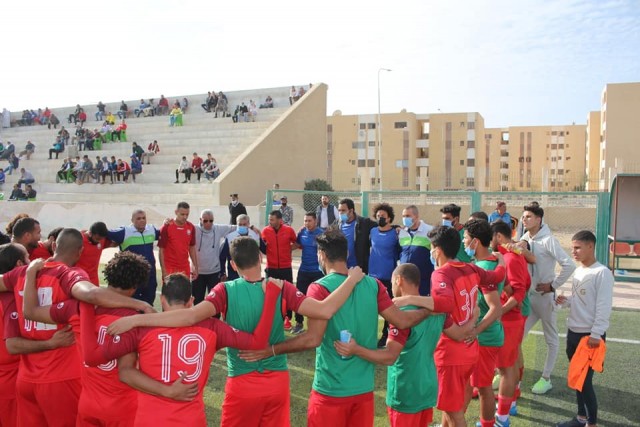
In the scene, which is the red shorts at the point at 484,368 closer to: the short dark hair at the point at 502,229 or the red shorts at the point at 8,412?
the short dark hair at the point at 502,229

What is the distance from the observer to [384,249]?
704 centimetres

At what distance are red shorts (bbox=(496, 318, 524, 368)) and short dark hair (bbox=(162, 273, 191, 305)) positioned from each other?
9.24ft

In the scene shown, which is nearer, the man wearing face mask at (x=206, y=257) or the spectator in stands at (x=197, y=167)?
the man wearing face mask at (x=206, y=257)

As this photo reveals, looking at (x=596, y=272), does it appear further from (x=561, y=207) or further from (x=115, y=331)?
(x=561, y=207)

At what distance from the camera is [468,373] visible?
382 cm

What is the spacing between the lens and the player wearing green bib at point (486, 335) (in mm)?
4145

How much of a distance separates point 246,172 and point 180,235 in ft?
47.2

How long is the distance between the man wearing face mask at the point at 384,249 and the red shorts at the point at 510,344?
2.44m

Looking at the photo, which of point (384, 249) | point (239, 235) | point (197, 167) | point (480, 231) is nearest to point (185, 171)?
point (197, 167)

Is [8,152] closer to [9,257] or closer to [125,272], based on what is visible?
[9,257]

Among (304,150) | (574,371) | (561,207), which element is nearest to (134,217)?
(574,371)

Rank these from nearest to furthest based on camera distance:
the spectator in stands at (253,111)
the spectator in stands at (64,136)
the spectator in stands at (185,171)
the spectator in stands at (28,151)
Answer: the spectator in stands at (185,171) → the spectator in stands at (253,111) → the spectator in stands at (28,151) → the spectator in stands at (64,136)

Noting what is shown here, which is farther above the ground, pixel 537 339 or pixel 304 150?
pixel 304 150

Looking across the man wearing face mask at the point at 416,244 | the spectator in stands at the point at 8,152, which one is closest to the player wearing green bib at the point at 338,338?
the man wearing face mask at the point at 416,244
